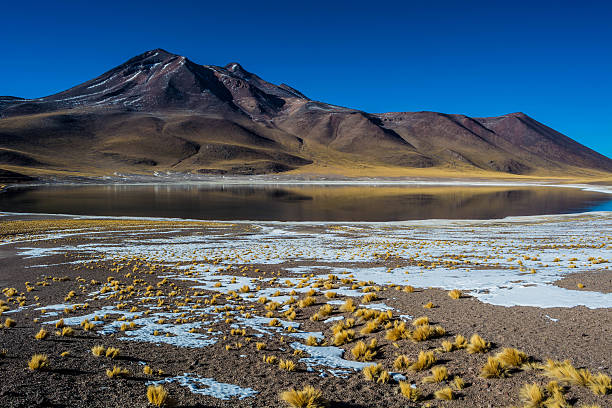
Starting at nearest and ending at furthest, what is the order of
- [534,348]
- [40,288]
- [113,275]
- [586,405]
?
[586,405], [534,348], [40,288], [113,275]

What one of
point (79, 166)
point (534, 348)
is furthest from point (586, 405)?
point (79, 166)

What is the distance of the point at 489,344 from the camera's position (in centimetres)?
807

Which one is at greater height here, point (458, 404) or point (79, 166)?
point (79, 166)

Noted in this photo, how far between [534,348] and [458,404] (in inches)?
105

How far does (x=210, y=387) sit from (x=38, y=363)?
3.20 metres

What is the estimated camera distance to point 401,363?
7828 mm

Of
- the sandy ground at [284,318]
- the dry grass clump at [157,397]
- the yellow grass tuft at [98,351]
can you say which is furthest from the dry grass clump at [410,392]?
the yellow grass tuft at [98,351]

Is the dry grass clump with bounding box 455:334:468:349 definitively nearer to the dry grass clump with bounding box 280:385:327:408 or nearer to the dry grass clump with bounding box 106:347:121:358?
A: the dry grass clump with bounding box 280:385:327:408

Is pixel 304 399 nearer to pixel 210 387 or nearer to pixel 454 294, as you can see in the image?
pixel 210 387

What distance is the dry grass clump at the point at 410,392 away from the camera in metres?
6.60

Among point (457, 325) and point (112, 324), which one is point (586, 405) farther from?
point (112, 324)

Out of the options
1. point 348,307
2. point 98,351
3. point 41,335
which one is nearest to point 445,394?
point 348,307

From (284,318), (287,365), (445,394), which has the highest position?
(445,394)

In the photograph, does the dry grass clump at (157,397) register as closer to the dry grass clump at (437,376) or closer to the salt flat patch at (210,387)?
the salt flat patch at (210,387)
